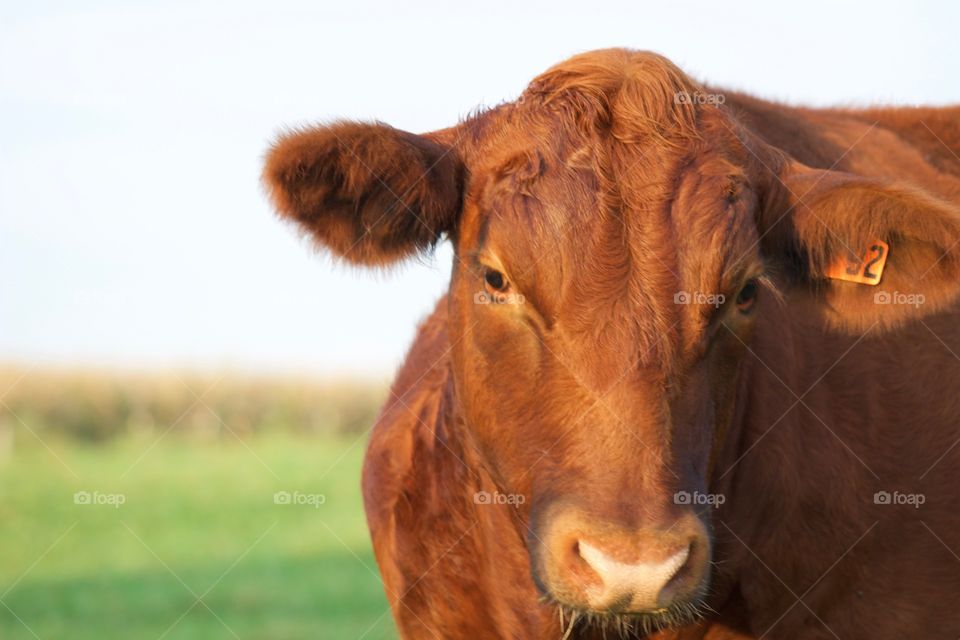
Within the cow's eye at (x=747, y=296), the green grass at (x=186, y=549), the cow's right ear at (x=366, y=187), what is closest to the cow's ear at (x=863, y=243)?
the cow's eye at (x=747, y=296)

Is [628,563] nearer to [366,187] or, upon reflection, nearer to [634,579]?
[634,579]

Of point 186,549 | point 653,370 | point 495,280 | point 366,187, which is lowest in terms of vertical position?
point 186,549

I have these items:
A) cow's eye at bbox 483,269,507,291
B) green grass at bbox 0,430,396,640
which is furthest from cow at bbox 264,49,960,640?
green grass at bbox 0,430,396,640

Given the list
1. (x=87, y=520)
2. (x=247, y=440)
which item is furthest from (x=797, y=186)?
(x=247, y=440)

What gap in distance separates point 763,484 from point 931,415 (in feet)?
2.70

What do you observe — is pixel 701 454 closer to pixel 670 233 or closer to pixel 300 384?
pixel 670 233

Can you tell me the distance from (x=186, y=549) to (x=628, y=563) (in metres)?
12.6

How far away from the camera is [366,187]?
14.0 feet

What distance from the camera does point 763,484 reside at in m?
4.51

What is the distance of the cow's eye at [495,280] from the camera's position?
162 inches

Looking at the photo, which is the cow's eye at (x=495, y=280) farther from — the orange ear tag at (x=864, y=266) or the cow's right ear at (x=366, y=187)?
the orange ear tag at (x=864, y=266)

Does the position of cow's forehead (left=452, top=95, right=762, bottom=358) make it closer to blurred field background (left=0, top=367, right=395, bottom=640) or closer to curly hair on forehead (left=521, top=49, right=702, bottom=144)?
curly hair on forehead (left=521, top=49, right=702, bottom=144)

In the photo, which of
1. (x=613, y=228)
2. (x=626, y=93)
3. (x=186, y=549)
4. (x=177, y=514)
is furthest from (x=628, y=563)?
(x=177, y=514)

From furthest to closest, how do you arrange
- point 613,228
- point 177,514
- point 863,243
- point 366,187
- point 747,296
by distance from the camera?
point 177,514
point 863,243
point 366,187
point 747,296
point 613,228
